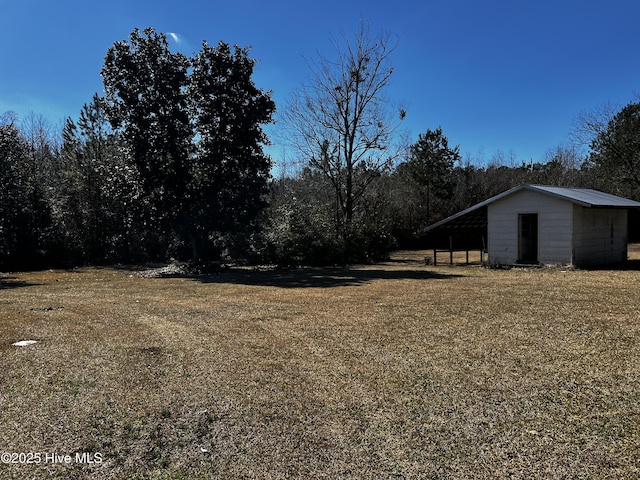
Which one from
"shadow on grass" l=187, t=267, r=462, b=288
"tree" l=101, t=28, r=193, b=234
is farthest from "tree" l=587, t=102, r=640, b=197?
"tree" l=101, t=28, r=193, b=234

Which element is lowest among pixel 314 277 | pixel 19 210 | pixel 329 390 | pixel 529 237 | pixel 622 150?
pixel 329 390

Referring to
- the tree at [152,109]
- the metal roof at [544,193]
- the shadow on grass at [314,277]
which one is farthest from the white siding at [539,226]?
the tree at [152,109]

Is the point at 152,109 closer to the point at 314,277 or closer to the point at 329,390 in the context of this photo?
the point at 314,277

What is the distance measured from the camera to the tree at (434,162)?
29281 millimetres

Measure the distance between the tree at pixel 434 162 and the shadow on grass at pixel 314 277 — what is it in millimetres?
15257

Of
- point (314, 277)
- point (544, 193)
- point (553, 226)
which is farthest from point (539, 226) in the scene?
point (314, 277)

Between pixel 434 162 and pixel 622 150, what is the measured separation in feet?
36.5

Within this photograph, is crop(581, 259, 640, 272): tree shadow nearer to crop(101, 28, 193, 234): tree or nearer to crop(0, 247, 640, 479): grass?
crop(0, 247, 640, 479): grass

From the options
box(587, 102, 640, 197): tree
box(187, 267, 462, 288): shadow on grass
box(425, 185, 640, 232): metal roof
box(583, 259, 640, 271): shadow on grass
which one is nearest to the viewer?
box(187, 267, 462, 288): shadow on grass

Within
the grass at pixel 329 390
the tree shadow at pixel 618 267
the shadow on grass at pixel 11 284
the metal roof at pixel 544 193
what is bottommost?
the grass at pixel 329 390

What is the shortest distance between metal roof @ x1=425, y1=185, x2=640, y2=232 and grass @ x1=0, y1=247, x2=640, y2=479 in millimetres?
6735

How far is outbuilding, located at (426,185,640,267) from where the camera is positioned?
1461cm

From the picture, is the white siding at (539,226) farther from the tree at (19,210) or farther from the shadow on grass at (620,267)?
the tree at (19,210)

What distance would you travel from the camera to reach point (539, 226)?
15297mm
